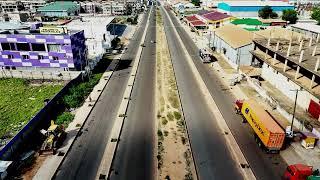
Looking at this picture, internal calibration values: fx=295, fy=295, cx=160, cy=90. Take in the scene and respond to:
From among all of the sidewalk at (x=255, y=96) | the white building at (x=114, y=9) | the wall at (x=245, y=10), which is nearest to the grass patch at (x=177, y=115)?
the sidewalk at (x=255, y=96)

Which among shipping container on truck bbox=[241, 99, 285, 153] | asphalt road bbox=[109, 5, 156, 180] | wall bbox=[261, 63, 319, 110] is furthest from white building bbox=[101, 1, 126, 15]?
shipping container on truck bbox=[241, 99, 285, 153]

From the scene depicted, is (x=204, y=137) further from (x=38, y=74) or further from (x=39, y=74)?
(x=38, y=74)

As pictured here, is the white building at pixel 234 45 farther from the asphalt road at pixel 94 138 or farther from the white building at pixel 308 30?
the asphalt road at pixel 94 138

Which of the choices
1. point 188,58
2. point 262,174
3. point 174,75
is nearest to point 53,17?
point 188,58

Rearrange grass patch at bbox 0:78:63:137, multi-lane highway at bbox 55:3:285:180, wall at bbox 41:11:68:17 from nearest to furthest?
1. multi-lane highway at bbox 55:3:285:180
2. grass patch at bbox 0:78:63:137
3. wall at bbox 41:11:68:17

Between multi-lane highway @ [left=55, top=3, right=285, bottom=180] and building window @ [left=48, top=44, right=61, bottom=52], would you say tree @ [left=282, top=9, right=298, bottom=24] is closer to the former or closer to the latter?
multi-lane highway @ [left=55, top=3, right=285, bottom=180]

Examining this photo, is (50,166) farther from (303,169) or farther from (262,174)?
(303,169)
